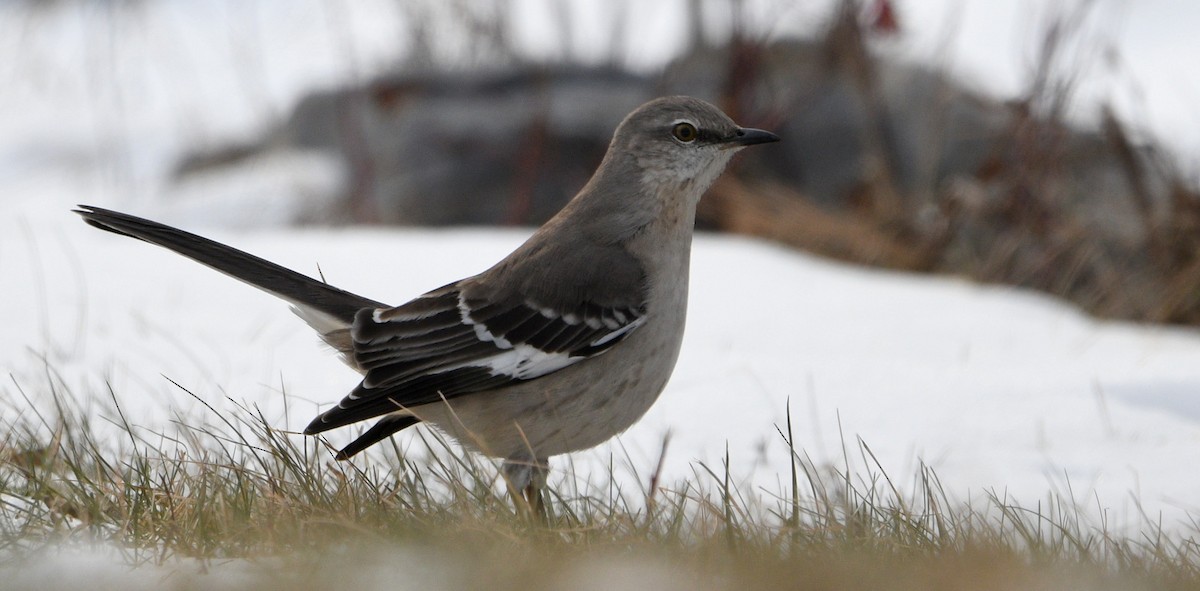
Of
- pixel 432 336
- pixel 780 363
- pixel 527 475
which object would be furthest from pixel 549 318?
pixel 780 363

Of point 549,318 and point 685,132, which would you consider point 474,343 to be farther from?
point 685,132

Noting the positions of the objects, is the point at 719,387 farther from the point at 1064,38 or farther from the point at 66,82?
the point at 66,82

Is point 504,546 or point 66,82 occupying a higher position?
point 66,82

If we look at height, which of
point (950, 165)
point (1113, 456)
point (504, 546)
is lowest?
point (1113, 456)

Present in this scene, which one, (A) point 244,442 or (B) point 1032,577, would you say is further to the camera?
(A) point 244,442

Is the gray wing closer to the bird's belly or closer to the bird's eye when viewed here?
the bird's belly

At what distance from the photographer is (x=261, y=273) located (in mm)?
4336

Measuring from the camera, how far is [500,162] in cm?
1248

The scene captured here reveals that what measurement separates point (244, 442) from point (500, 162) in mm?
9034

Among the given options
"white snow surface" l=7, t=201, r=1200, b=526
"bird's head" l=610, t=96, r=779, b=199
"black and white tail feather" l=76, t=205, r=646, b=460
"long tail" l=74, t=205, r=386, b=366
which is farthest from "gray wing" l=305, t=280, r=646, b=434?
"bird's head" l=610, t=96, r=779, b=199

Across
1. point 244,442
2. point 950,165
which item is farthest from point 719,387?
point 950,165

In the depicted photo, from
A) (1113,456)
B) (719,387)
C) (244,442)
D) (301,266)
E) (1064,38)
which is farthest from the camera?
(1064,38)

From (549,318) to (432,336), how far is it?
0.42 meters

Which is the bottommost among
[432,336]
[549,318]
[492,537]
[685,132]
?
[492,537]
